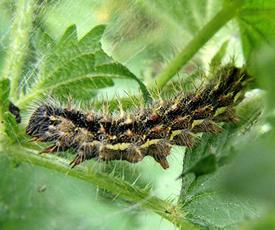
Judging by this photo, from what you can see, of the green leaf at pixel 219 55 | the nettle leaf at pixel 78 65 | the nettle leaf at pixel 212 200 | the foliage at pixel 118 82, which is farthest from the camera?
the green leaf at pixel 219 55

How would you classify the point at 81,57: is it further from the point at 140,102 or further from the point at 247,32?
the point at 247,32

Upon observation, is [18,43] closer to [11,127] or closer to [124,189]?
[11,127]

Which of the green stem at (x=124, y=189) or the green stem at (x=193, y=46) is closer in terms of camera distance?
the green stem at (x=124, y=189)

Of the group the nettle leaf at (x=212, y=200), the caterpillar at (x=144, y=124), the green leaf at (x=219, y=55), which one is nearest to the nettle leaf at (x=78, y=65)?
the caterpillar at (x=144, y=124)

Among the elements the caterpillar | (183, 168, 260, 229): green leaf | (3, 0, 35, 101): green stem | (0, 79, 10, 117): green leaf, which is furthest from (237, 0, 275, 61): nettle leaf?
(0, 79, 10, 117): green leaf

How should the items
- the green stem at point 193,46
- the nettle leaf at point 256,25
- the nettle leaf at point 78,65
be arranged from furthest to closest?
the green stem at point 193,46 < the nettle leaf at point 256,25 < the nettle leaf at point 78,65

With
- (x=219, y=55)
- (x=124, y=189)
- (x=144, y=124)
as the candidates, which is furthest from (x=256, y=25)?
(x=124, y=189)

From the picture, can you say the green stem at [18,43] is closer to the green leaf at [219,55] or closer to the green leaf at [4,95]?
the green leaf at [4,95]

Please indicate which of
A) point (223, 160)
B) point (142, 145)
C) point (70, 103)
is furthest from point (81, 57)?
point (223, 160)

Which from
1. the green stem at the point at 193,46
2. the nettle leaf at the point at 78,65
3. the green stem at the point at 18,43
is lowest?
the green stem at the point at 18,43
